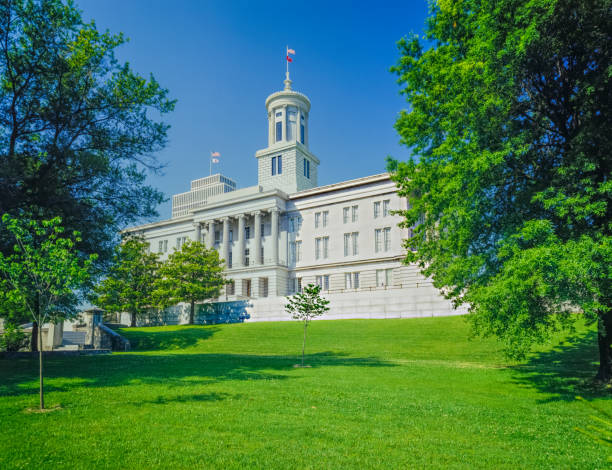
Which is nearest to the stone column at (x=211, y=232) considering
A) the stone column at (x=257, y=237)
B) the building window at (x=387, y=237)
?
the stone column at (x=257, y=237)

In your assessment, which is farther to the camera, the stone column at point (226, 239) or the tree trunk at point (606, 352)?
the stone column at point (226, 239)

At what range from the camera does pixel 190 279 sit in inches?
2044

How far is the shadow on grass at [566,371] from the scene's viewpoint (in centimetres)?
1424

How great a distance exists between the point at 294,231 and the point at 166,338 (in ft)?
105

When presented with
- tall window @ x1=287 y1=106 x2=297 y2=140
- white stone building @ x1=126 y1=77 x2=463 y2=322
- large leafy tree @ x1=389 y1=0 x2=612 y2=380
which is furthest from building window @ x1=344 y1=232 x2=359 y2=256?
large leafy tree @ x1=389 y1=0 x2=612 y2=380

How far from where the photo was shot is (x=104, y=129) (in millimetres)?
19172

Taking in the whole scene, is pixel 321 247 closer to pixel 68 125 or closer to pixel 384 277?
pixel 384 277

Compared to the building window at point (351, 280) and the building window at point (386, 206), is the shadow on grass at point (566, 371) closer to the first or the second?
the building window at point (386, 206)

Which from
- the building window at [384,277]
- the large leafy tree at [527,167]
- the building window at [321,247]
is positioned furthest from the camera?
the building window at [321,247]

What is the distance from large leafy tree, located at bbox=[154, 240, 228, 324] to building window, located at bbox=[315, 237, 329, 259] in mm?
15143

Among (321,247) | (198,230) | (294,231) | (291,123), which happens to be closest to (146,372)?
(321,247)

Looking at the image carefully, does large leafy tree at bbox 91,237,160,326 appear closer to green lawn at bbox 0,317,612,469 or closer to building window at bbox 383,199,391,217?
building window at bbox 383,199,391,217

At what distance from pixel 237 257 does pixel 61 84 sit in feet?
172

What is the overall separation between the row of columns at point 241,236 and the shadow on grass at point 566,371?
43880 mm
